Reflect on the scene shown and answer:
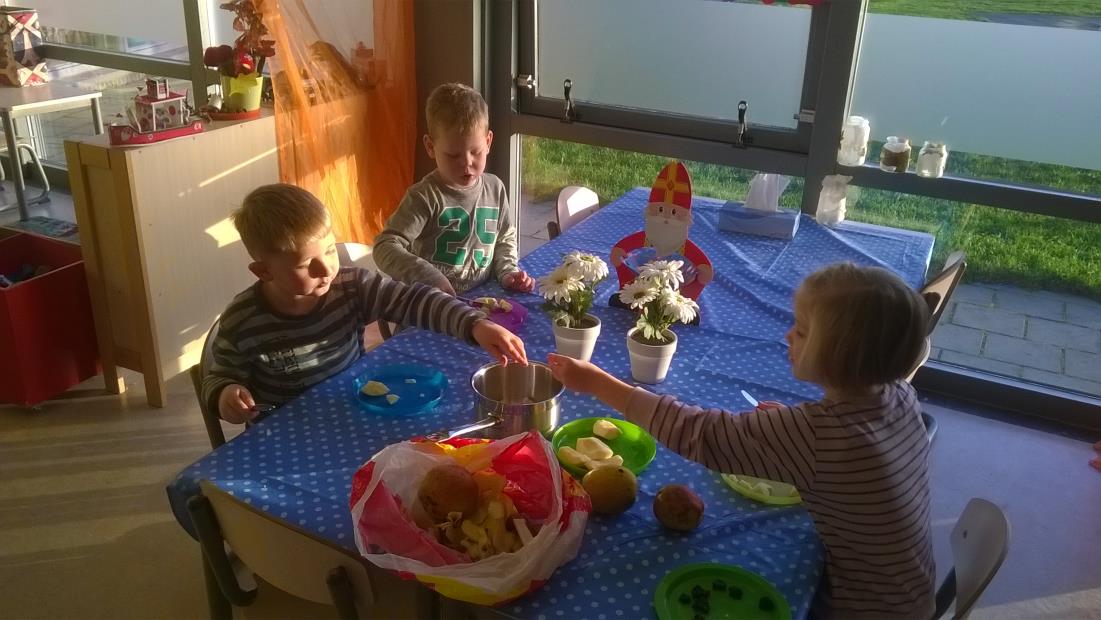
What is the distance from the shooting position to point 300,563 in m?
0.98

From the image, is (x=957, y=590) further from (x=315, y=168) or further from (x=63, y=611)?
(x=315, y=168)

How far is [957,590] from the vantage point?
1159mm

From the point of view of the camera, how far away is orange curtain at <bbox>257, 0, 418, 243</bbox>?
2.73m

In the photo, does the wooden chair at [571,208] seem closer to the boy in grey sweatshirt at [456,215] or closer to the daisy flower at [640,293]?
the boy in grey sweatshirt at [456,215]

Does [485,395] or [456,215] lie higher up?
[456,215]

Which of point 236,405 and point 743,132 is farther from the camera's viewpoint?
point 743,132

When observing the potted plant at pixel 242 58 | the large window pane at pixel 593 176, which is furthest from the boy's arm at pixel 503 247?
the potted plant at pixel 242 58

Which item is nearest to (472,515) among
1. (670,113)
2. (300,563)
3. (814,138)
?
(300,563)

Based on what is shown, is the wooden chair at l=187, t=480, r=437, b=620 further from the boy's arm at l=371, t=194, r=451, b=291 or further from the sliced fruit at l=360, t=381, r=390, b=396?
the boy's arm at l=371, t=194, r=451, b=291

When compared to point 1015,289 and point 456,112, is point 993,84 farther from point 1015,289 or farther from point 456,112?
point 456,112

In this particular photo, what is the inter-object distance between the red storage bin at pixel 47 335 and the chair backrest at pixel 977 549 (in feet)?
7.98

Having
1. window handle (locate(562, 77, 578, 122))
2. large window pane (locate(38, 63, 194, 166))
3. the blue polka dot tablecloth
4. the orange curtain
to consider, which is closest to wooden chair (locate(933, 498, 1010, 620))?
the blue polka dot tablecloth

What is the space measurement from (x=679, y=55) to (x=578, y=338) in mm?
1645

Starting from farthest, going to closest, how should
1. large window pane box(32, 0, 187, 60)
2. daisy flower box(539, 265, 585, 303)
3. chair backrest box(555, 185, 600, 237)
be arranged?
large window pane box(32, 0, 187, 60)
chair backrest box(555, 185, 600, 237)
daisy flower box(539, 265, 585, 303)
